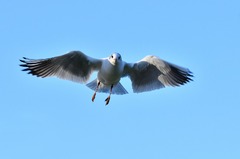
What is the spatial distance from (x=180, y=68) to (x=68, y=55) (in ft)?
10.1

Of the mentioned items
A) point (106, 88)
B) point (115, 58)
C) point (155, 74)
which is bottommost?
point (106, 88)

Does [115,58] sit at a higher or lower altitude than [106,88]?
higher

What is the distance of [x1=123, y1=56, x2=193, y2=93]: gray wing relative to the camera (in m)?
16.2

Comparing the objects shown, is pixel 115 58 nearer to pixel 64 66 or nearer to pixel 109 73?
pixel 109 73

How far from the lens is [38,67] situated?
51.7 feet

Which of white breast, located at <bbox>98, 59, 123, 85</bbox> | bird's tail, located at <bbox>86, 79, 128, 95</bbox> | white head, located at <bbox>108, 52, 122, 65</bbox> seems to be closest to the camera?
white head, located at <bbox>108, 52, 122, 65</bbox>

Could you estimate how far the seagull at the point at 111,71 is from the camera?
15492mm

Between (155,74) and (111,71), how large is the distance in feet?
5.43

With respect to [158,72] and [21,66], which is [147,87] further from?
[21,66]

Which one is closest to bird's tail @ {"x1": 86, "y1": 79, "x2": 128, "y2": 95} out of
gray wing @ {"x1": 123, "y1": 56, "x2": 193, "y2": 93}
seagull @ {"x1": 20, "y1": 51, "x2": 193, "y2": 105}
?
seagull @ {"x1": 20, "y1": 51, "x2": 193, "y2": 105}

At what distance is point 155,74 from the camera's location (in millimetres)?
16516

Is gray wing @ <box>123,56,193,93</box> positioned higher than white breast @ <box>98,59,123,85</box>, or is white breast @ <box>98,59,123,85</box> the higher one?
gray wing @ <box>123,56,193,93</box>

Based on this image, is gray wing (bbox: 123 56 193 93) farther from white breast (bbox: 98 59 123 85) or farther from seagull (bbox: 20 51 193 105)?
white breast (bbox: 98 59 123 85)

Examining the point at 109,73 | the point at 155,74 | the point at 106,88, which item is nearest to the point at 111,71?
the point at 109,73
